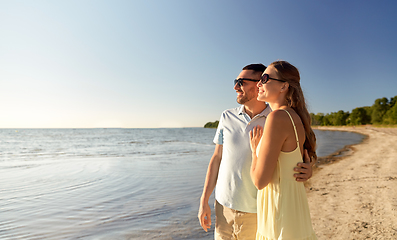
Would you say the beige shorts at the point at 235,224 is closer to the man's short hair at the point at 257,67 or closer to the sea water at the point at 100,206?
the man's short hair at the point at 257,67

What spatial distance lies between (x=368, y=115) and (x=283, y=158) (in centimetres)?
12099

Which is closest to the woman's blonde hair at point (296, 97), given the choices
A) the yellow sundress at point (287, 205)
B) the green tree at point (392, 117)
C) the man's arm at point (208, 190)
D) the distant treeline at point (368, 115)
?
the yellow sundress at point (287, 205)

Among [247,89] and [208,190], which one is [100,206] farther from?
[247,89]

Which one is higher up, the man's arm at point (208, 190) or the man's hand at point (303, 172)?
the man's hand at point (303, 172)

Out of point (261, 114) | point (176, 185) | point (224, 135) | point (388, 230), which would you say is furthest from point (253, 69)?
point (176, 185)

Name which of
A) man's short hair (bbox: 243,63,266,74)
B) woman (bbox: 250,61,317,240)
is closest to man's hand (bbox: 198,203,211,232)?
woman (bbox: 250,61,317,240)

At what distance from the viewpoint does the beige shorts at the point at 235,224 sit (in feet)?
7.30

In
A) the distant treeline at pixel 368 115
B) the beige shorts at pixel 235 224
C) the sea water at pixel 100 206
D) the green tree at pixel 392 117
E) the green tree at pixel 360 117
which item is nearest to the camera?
the beige shorts at pixel 235 224

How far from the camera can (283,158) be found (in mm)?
1630

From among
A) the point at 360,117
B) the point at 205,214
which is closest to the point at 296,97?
the point at 205,214

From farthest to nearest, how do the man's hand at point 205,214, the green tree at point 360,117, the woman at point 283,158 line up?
1. the green tree at point 360,117
2. the man's hand at point 205,214
3. the woman at point 283,158

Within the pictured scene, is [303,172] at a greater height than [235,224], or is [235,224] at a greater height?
[303,172]

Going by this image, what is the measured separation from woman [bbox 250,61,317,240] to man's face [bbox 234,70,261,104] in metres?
0.64

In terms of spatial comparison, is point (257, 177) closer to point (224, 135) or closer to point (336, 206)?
point (224, 135)
